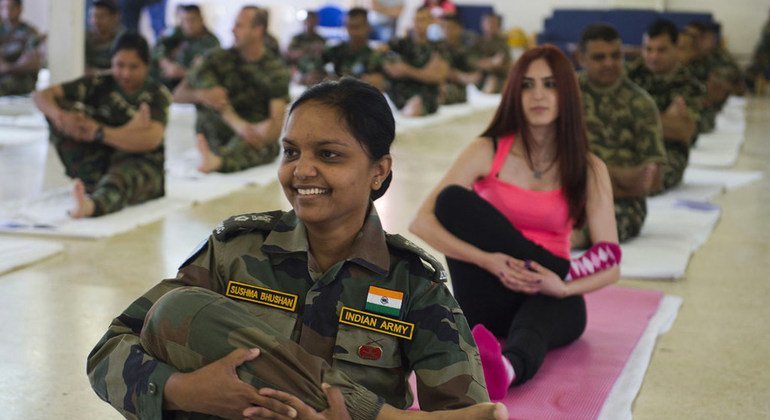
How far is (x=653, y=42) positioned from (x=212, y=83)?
2.36 meters

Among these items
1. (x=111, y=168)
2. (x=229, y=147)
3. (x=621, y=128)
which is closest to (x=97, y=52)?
(x=229, y=147)

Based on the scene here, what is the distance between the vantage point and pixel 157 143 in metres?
5.16

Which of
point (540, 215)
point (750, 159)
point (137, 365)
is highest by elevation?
point (137, 365)

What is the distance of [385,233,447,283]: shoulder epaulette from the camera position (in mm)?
1769

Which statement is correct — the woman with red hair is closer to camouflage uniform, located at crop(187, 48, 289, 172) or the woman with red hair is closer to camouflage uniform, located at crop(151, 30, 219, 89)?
camouflage uniform, located at crop(187, 48, 289, 172)

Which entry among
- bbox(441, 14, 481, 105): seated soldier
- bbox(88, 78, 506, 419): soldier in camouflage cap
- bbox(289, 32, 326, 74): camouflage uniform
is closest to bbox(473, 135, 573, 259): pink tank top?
bbox(88, 78, 506, 419): soldier in camouflage cap

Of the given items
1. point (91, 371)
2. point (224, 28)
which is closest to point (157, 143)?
point (91, 371)

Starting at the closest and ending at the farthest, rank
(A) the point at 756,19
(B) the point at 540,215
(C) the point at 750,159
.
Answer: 1. (B) the point at 540,215
2. (C) the point at 750,159
3. (A) the point at 756,19

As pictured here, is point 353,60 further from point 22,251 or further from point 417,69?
point 22,251

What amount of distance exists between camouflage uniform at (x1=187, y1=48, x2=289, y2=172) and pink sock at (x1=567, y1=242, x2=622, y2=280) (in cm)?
356

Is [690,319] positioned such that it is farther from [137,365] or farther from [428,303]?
[137,365]

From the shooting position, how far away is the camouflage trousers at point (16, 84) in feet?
29.8

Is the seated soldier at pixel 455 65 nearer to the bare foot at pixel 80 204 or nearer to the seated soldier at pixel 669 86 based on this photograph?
the seated soldier at pixel 669 86

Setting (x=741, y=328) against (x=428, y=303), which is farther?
(x=741, y=328)
